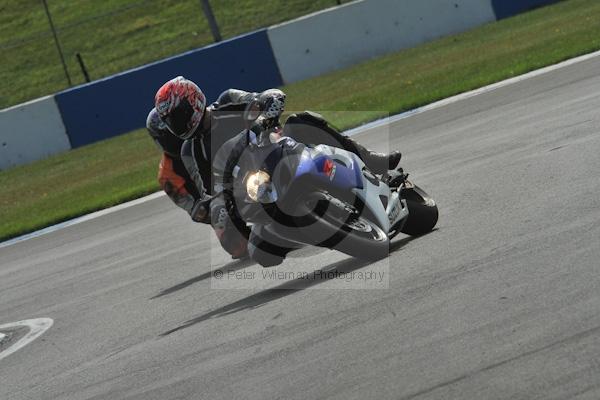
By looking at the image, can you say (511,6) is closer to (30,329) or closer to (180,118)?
(180,118)

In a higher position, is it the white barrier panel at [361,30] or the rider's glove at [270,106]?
the rider's glove at [270,106]

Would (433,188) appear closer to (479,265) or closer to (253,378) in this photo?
(479,265)

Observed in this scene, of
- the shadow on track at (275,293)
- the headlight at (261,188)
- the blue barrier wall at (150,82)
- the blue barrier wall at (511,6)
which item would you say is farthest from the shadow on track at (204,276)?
the blue barrier wall at (511,6)

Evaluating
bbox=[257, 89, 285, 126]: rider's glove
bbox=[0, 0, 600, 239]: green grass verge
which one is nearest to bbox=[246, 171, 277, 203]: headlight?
bbox=[257, 89, 285, 126]: rider's glove

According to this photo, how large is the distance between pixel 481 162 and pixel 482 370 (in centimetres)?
601

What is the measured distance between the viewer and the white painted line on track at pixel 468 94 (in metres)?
16.4

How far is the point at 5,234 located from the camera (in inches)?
640

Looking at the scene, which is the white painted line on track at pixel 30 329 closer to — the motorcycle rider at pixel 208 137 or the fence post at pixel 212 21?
the motorcycle rider at pixel 208 137

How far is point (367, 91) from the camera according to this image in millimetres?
20328

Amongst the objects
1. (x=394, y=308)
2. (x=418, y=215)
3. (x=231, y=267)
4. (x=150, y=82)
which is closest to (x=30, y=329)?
(x=231, y=267)

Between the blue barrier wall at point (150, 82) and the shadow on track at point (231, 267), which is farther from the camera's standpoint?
the blue barrier wall at point (150, 82)

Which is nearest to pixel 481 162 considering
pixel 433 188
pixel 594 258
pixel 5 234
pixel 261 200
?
pixel 433 188

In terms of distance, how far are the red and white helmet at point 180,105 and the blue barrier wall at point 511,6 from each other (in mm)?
17227

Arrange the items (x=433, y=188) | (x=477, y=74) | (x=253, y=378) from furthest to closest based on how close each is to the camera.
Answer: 1. (x=477, y=74)
2. (x=433, y=188)
3. (x=253, y=378)
